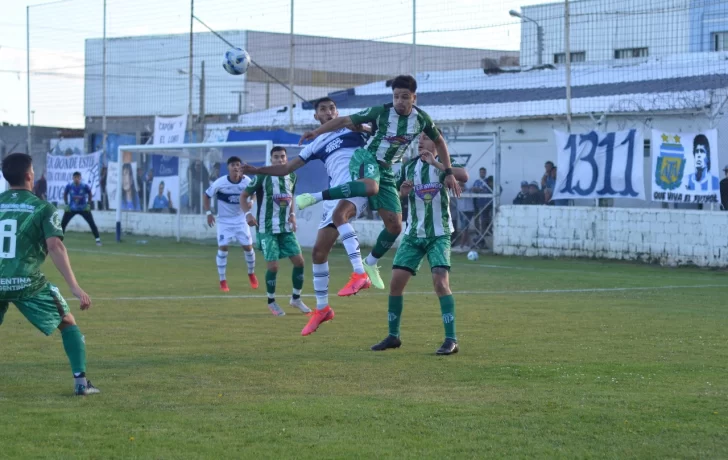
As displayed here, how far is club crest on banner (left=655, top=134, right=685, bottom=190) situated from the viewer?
22391 mm

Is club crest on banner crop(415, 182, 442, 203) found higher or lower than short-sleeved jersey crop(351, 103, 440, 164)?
lower

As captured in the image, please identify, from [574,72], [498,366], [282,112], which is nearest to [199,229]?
[282,112]

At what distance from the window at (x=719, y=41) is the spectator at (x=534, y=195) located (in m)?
5.36

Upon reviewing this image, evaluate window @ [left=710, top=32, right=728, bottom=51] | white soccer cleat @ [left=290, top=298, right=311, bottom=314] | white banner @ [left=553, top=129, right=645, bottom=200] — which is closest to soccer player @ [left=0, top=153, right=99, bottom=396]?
white soccer cleat @ [left=290, top=298, right=311, bottom=314]

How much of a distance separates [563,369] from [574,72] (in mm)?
23726

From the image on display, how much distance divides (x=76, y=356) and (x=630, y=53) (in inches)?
907

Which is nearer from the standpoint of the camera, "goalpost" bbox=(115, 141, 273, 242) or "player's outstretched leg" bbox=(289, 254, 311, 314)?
"player's outstretched leg" bbox=(289, 254, 311, 314)

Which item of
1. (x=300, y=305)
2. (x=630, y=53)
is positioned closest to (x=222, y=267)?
(x=300, y=305)

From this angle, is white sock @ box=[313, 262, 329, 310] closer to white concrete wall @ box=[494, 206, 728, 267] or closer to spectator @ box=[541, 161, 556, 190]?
white concrete wall @ box=[494, 206, 728, 267]

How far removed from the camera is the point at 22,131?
190ft

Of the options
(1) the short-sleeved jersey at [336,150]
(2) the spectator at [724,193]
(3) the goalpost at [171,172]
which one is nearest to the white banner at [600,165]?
(2) the spectator at [724,193]

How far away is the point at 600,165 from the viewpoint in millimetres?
23875

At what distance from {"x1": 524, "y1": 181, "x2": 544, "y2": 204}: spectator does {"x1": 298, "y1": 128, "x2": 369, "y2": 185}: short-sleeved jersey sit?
14955 millimetres

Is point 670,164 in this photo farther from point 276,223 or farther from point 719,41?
point 276,223
